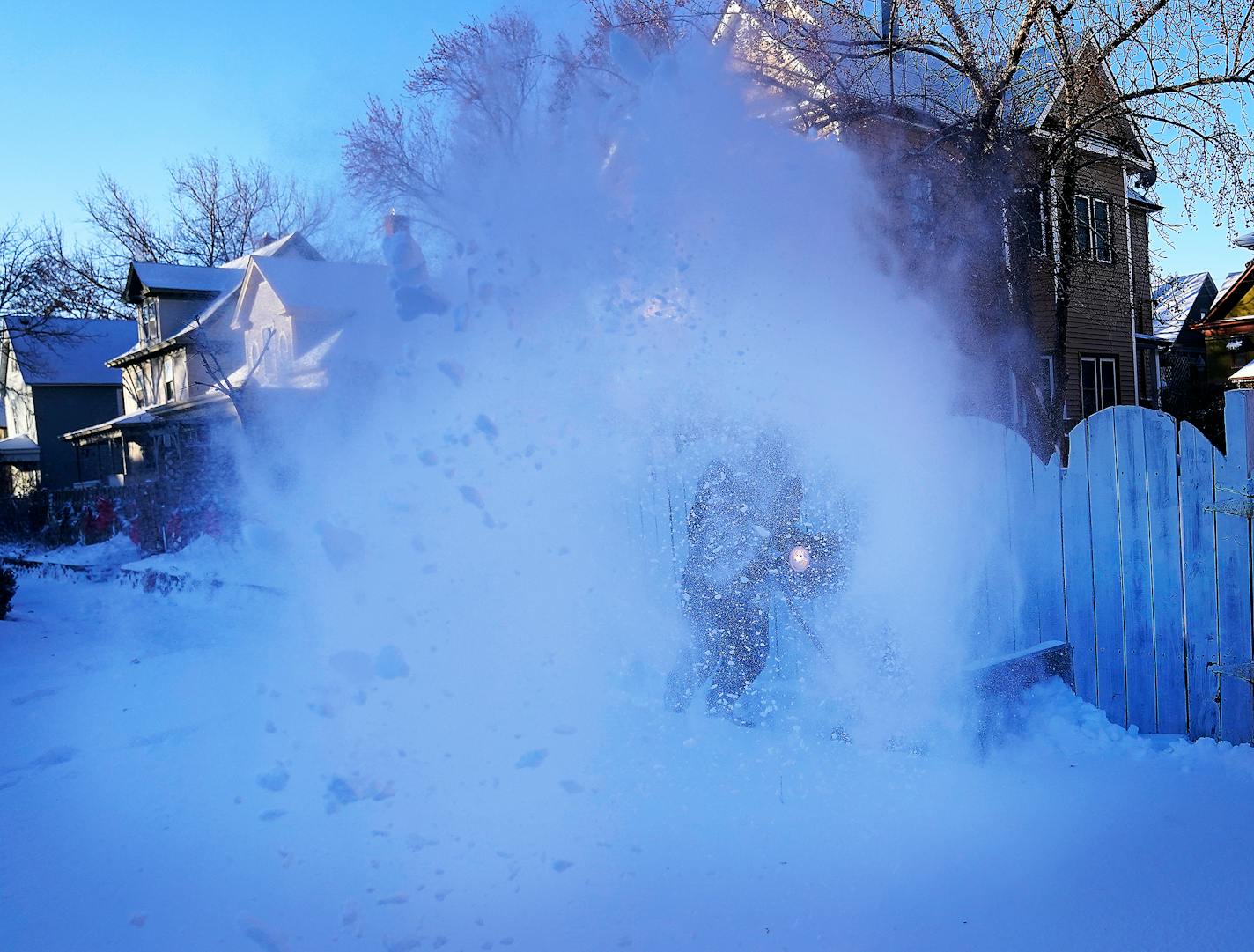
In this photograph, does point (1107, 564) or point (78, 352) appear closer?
point (1107, 564)

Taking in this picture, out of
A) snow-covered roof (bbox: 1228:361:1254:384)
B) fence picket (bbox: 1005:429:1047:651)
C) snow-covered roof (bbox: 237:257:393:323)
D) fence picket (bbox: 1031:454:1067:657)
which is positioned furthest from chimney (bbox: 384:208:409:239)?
snow-covered roof (bbox: 1228:361:1254:384)

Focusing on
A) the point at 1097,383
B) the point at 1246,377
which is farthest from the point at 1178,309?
the point at 1246,377

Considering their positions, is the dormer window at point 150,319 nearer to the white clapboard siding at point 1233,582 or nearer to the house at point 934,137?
the house at point 934,137

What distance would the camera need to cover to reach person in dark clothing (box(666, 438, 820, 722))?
4.11 m

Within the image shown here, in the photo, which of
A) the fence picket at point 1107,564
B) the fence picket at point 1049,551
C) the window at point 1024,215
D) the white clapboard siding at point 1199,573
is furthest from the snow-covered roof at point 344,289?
the window at point 1024,215

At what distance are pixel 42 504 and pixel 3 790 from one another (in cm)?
1922

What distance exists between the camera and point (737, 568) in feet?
13.6

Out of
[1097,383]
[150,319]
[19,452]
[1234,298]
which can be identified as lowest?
[1097,383]

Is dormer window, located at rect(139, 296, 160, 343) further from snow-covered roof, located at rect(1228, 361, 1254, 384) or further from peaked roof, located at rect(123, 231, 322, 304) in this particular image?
snow-covered roof, located at rect(1228, 361, 1254, 384)

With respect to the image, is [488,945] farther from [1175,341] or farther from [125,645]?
[1175,341]

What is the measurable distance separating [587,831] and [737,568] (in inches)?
57.0

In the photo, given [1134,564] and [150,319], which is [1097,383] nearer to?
[1134,564]

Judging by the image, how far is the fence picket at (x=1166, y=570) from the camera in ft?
13.5

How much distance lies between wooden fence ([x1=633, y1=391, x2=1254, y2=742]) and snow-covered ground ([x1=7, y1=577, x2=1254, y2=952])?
0.28 metres
